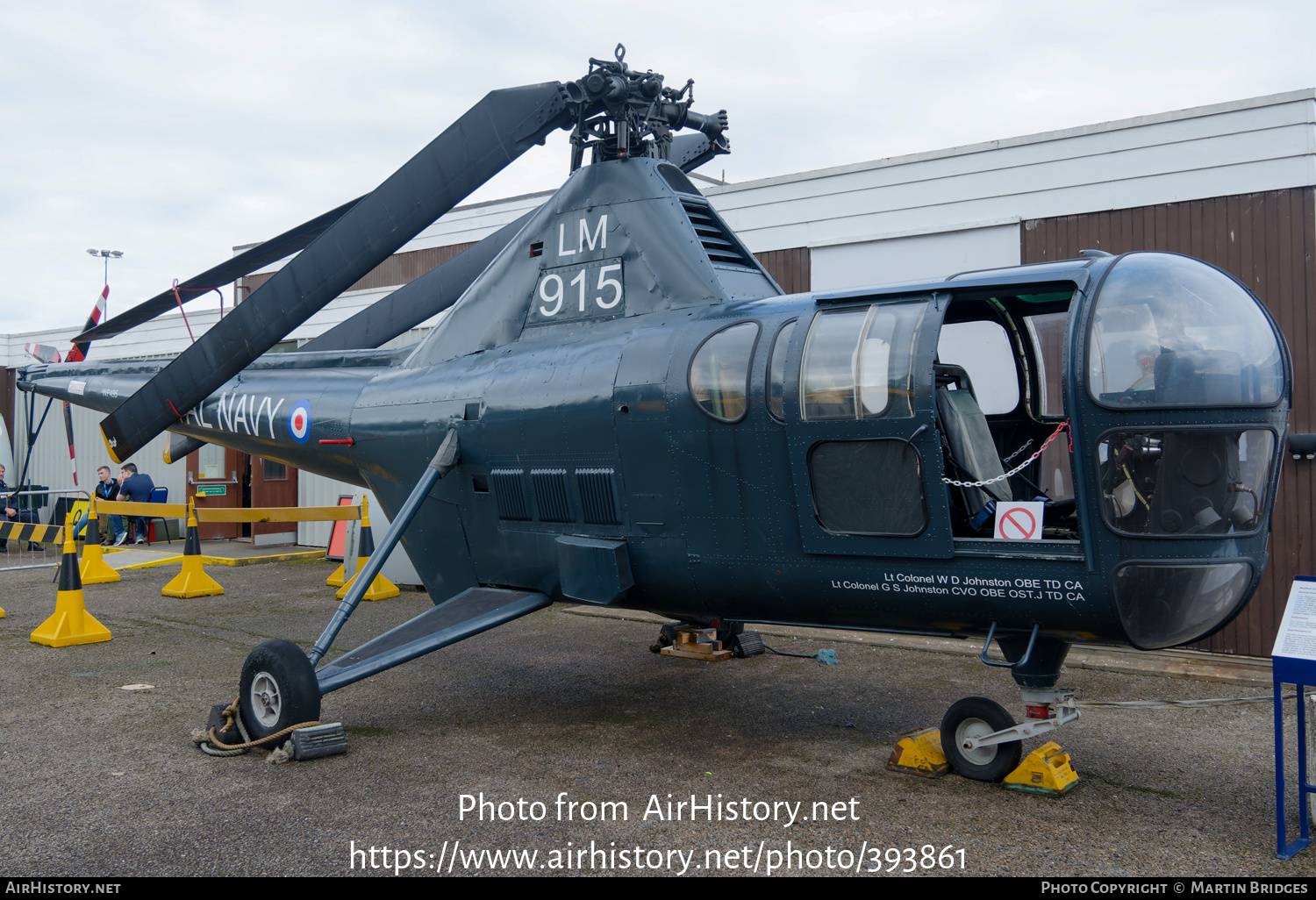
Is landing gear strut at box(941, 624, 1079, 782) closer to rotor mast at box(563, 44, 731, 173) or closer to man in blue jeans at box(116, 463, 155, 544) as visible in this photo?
rotor mast at box(563, 44, 731, 173)

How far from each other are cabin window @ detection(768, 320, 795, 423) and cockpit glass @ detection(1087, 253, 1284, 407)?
154cm

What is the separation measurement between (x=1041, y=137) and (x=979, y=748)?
6451mm

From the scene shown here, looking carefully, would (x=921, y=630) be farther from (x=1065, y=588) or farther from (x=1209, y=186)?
(x=1209, y=186)

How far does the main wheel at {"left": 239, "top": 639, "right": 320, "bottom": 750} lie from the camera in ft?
19.2

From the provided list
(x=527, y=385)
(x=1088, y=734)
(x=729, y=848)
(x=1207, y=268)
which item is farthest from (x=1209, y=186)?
(x=729, y=848)

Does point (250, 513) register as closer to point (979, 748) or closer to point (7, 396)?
point (979, 748)

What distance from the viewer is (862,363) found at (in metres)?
4.93

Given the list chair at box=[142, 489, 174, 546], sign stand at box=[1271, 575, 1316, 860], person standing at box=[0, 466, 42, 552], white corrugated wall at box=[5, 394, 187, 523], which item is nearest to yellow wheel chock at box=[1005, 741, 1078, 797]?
sign stand at box=[1271, 575, 1316, 860]

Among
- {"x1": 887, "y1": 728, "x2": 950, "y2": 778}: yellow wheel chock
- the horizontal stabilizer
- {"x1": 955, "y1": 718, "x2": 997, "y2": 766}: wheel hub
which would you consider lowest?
{"x1": 887, "y1": 728, "x2": 950, "y2": 778}: yellow wheel chock

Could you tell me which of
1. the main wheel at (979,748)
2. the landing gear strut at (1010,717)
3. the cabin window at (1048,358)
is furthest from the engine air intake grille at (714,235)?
the main wheel at (979,748)

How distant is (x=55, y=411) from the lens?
75.7 ft

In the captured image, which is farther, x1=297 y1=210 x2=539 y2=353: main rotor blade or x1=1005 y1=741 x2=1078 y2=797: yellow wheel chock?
x1=297 y1=210 x2=539 y2=353: main rotor blade

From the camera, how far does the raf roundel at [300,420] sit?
26.3 ft

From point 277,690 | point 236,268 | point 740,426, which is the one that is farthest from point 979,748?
point 236,268
